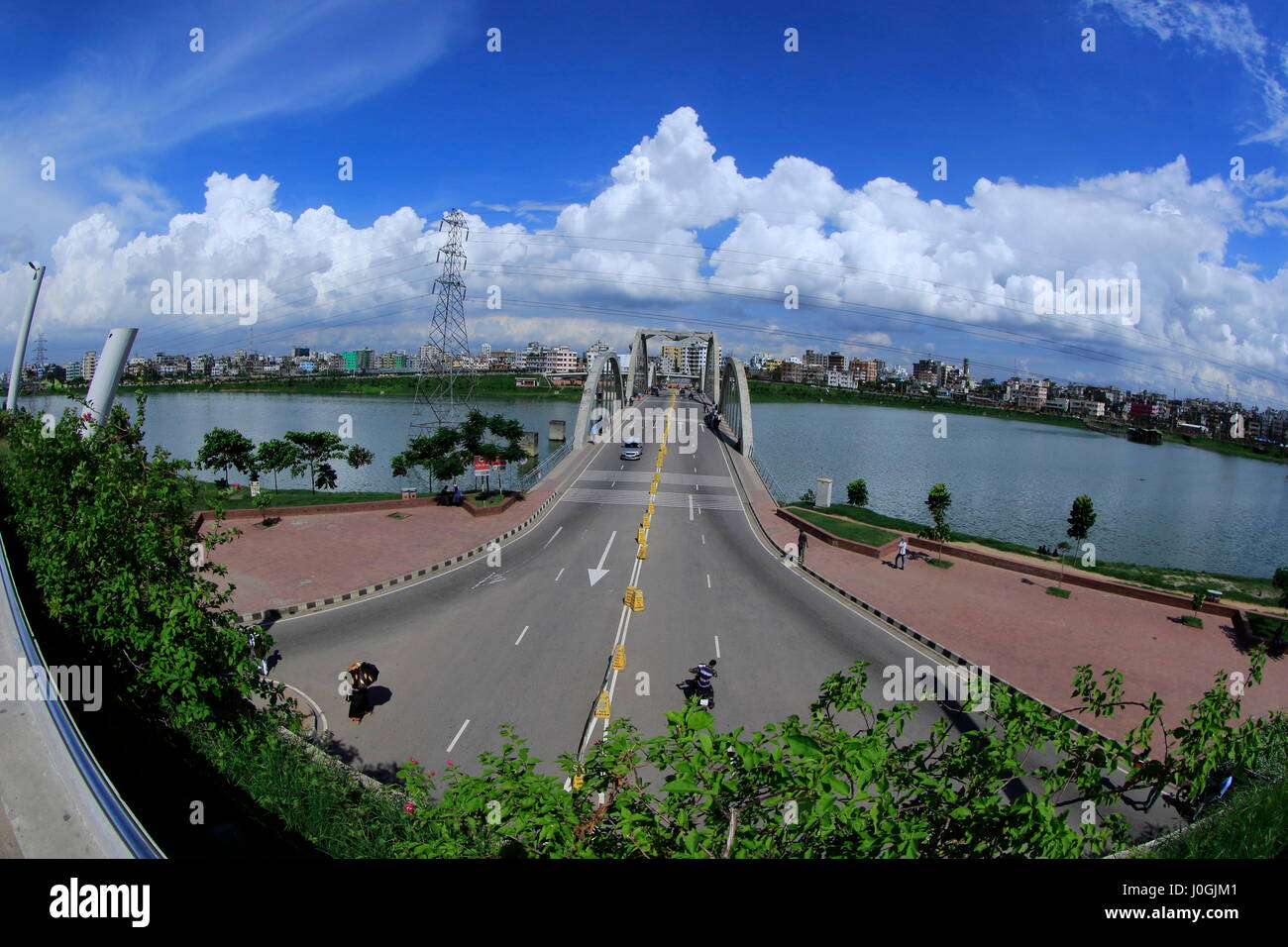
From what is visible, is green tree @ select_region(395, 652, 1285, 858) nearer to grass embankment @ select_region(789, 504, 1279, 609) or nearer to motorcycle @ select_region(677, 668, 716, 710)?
motorcycle @ select_region(677, 668, 716, 710)

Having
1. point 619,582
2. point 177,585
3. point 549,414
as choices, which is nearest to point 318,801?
point 177,585

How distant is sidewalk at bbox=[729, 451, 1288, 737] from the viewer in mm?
11867

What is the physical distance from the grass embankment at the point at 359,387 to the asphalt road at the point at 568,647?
87972mm

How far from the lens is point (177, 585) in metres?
6.27

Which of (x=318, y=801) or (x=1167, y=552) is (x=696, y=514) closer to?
(x=318, y=801)

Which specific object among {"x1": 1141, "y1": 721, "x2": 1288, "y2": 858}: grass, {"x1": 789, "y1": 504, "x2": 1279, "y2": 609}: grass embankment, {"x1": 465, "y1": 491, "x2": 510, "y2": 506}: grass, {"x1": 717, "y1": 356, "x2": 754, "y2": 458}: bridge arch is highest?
{"x1": 717, "y1": 356, "x2": 754, "y2": 458}: bridge arch

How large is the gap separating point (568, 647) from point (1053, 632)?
10920 mm

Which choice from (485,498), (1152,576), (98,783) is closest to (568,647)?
(98,783)

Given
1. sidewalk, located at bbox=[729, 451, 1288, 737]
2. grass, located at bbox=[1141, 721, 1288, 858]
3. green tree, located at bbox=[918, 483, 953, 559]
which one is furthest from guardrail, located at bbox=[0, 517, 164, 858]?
green tree, located at bbox=[918, 483, 953, 559]

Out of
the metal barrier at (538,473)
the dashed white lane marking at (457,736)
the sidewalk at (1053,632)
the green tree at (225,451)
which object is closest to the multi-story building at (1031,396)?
the metal barrier at (538,473)

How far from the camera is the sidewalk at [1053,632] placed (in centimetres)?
1187

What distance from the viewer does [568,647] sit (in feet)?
42.2

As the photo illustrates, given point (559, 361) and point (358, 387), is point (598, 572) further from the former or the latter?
point (559, 361)

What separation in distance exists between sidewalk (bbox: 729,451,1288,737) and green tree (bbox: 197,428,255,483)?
24070mm
